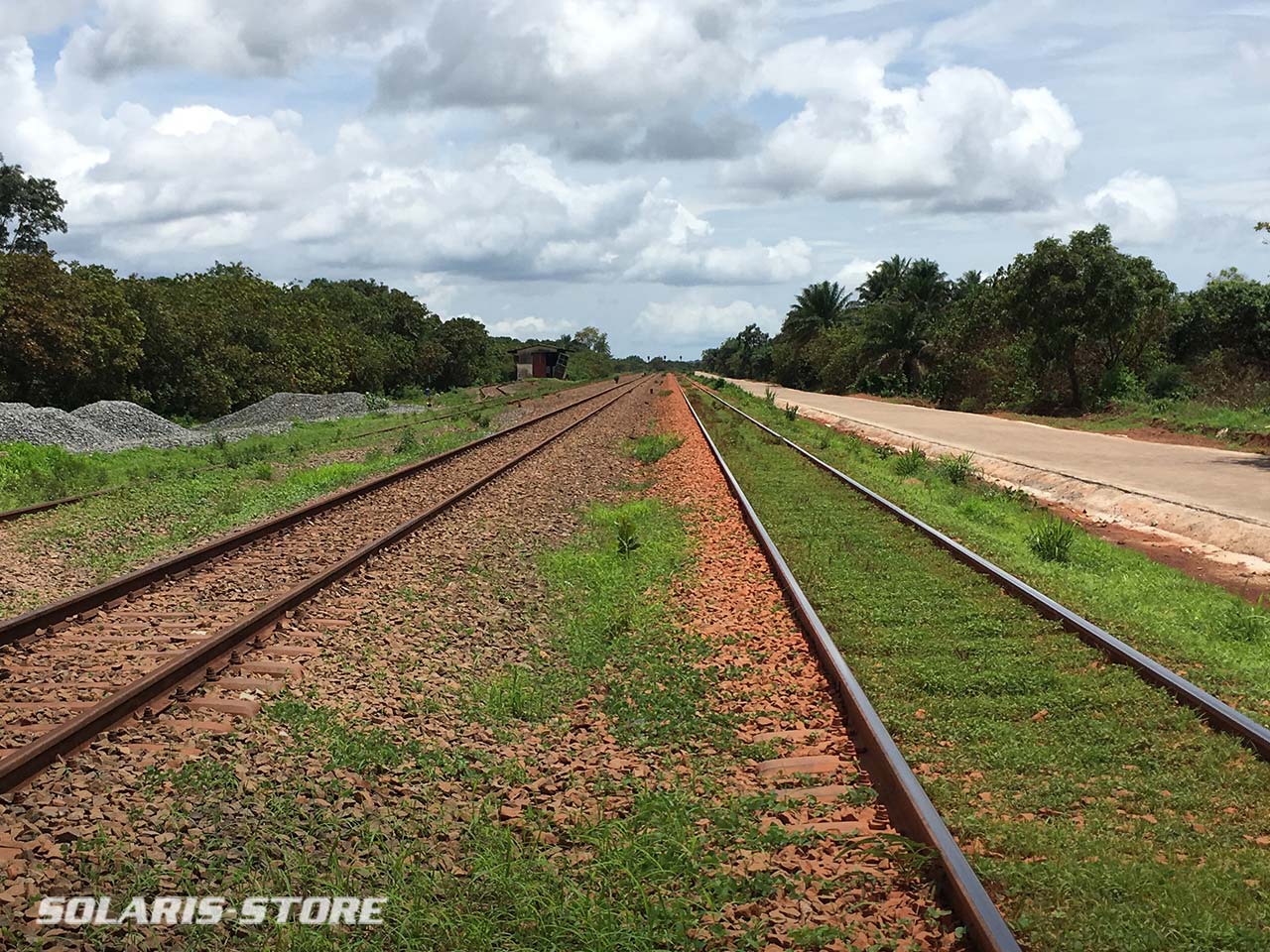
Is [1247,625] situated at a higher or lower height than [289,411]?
lower

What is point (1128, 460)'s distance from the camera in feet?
68.1

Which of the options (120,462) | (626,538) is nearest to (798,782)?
(626,538)

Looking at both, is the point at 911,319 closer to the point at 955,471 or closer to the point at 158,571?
the point at 955,471

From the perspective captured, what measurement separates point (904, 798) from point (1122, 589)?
620cm

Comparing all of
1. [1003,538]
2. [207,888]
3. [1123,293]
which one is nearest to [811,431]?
[1123,293]

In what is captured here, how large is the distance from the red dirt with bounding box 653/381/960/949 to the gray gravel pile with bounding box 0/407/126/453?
668 inches

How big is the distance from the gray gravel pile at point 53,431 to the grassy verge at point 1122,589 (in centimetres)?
1643

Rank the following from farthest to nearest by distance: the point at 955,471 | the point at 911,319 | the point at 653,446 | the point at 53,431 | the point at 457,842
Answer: the point at 911,319 < the point at 653,446 < the point at 53,431 < the point at 955,471 < the point at 457,842

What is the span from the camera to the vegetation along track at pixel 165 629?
535 centimetres

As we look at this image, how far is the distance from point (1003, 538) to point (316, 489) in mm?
9586

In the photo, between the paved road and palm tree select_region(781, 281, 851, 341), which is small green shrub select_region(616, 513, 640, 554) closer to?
the paved road

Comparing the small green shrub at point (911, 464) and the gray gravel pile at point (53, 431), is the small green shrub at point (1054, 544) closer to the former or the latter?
the small green shrub at point (911, 464)

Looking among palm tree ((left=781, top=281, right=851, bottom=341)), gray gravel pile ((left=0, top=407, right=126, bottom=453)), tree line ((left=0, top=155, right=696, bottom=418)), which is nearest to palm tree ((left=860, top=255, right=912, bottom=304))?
palm tree ((left=781, top=281, right=851, bottom=341))

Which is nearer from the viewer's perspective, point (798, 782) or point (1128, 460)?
point (798, 782)
